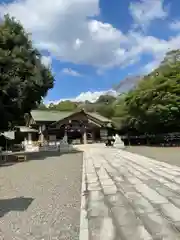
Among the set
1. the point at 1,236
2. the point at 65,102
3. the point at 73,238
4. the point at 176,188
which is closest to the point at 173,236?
the point at 73,238

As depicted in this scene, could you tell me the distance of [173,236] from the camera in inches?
164

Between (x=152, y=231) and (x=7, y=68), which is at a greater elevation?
(x=7, y=68)

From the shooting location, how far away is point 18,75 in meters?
22.6

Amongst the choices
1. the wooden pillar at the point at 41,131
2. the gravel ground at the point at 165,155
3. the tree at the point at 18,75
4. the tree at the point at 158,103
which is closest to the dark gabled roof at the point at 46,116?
the wooden pillar at the point at 41,131

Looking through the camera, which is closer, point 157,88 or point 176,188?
point 176,188

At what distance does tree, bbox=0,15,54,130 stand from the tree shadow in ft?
42.0

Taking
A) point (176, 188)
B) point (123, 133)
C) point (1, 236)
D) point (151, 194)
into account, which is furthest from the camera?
point (123, 133)

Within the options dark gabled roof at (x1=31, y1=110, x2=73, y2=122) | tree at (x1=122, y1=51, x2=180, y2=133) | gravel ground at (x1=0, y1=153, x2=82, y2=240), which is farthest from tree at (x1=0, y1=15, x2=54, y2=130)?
dark gabled roof at (x1=31, y1=110, x2=73, y2=122)

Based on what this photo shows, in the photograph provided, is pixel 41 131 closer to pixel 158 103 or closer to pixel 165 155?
pixel 158 103

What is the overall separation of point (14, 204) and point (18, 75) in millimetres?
16790

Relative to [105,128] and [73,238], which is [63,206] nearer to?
[73,238]

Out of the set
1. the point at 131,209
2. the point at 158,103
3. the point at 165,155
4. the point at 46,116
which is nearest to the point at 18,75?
the point at 165,155

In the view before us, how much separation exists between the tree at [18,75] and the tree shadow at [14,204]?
12789 millimetres

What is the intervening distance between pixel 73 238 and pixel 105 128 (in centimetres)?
3845
